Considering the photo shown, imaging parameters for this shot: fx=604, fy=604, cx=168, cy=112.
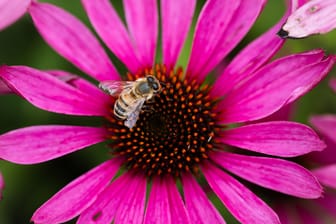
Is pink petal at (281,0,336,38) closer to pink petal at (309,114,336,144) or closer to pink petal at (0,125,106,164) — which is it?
pink petal at (309,114,336,144)

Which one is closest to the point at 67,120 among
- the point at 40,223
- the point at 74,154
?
the point at 74,154

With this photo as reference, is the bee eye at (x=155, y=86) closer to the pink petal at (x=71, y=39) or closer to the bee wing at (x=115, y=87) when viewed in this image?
the bee wing at (x=115, y=87)

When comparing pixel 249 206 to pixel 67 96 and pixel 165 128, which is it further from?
pixel 67 96

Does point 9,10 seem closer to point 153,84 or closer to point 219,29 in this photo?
point 153,84

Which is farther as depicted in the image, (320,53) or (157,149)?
(157,149)

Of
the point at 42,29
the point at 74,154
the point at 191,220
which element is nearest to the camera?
the point at 191,220

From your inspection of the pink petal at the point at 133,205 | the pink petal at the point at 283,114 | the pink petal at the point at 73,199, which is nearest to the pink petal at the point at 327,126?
the pink petal at the point at 283,114

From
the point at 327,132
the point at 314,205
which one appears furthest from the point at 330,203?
the point at 327,132

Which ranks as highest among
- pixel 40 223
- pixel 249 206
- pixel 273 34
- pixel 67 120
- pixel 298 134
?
pixel 67 120
